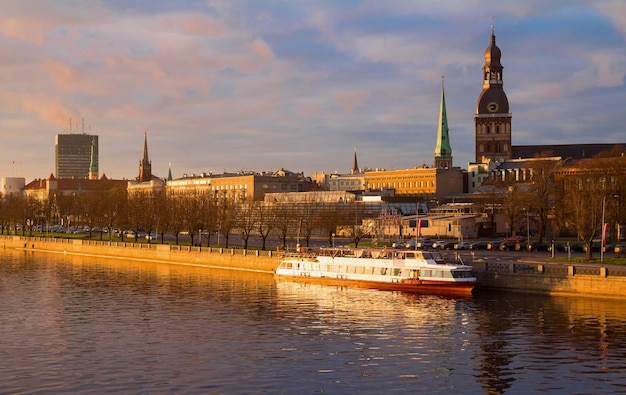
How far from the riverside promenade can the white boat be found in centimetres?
341

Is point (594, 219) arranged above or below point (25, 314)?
above

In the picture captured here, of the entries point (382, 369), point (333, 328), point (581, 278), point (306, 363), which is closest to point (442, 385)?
point (382, 369)

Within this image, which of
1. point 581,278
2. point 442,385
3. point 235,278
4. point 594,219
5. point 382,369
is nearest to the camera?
point 442,385

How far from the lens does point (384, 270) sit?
3376 inches

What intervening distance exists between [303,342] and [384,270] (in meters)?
31.2

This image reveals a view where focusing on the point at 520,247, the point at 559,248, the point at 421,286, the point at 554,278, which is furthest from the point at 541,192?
the point at 554,278

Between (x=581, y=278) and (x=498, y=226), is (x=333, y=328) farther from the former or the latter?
(x=498, y=226)

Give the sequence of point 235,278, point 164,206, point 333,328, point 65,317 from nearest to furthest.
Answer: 1. point 333,328
2. point 65,317
3. point 235,278
4. point 164,206

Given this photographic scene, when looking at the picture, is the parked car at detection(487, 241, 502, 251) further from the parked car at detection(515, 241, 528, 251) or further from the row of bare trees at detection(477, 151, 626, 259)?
the row of bare trees at detection(477, 151, 626, 259)

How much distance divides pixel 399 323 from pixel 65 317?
84.7 ft

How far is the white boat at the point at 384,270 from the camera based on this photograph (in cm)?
8012

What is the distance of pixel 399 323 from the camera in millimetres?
63062

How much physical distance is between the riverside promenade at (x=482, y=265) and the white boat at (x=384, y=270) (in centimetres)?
341

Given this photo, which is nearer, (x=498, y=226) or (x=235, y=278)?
(x=235, y=278)
